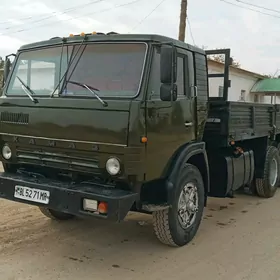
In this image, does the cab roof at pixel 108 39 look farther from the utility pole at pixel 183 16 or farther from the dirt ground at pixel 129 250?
the utility pole at pixel 183 16

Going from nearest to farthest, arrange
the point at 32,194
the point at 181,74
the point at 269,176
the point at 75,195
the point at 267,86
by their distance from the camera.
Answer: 1. the point at 75,195
2. the point at 32,194
3. the point at 181,74
4. the point at 269,176
5. the point at 267,86

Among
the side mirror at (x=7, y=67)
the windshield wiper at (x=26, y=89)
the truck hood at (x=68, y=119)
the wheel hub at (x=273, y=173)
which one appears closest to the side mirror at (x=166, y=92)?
the truck hood at (x=68, y=119)

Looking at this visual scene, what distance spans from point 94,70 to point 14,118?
1.07 meters

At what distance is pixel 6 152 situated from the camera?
4.88 meters

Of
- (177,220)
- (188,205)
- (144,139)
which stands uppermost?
(144,139)

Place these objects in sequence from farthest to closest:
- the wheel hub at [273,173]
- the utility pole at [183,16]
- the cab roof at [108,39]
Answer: the utility pole at [183,16] → the wheel hub at [273,173] → the cab roof at [108,39]

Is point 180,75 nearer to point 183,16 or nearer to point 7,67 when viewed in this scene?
point 7,67

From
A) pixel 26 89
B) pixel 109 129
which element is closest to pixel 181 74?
pixel 109 129

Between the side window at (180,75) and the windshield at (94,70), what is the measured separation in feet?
2.17

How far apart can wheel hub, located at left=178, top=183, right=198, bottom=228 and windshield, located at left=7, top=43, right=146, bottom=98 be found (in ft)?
4.90

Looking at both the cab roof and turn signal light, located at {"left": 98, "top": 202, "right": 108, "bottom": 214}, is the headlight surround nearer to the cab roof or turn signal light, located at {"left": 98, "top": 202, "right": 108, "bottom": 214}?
turn signal light, located at {"left": 98, "top": 202, "right": 108, "bottom": 214}

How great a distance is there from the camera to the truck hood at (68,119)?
4102 millimetres

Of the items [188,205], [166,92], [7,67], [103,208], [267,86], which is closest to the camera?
[103,208]

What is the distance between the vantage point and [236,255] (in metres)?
4.75
